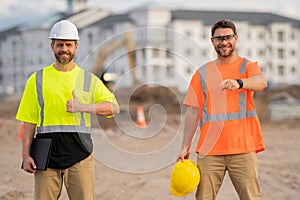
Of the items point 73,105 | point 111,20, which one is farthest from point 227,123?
point 111,20

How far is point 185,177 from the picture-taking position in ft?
13.9

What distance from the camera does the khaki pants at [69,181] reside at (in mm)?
3926

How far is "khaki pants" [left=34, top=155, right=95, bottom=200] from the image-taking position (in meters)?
3.93

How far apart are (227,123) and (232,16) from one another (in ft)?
247

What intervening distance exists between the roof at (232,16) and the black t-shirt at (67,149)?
6814 cm

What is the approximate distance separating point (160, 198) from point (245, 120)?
3.16 meters

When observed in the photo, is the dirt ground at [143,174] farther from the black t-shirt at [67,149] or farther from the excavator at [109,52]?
the excavator at [109,52]

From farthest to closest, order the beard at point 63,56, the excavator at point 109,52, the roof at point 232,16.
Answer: the roof at point 232,16 < the excavator at point 109,52 < the beard at point 63,56

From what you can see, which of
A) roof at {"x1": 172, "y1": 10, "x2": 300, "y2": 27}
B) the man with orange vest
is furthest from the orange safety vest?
roof at {"x1": 172, "y1": 10, "x2": 300, "y2": 27}

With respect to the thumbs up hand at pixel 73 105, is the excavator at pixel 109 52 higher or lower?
higher

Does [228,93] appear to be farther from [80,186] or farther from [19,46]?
[19,46]

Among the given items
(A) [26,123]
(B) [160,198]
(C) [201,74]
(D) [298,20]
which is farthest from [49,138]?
(D) [298,20]

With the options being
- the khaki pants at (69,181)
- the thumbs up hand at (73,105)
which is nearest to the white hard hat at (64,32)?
the thumbs up hand at (73,105)

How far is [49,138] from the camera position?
3939mm
